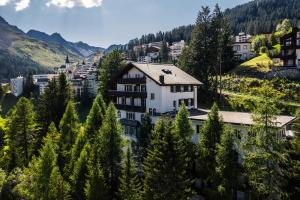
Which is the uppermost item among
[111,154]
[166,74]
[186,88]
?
[166,74]

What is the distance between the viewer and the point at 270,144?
1137 inches

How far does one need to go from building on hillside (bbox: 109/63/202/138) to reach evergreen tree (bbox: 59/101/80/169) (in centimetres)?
965

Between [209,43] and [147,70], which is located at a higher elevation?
[209,43]

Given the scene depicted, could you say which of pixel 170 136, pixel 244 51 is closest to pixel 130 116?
pixel 170 136

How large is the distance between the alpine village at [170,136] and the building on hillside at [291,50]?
26 centimetres

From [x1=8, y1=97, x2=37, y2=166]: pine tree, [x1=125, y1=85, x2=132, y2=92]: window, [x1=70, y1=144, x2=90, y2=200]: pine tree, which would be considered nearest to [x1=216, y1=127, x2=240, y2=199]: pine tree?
[x1=70, y1=144, x2=90, y2=200]: pine tree

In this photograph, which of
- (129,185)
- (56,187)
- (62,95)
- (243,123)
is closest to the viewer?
(129,185)

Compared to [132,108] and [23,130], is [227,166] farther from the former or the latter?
[23,130]

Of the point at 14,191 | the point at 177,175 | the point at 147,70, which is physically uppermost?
the point at 147,70

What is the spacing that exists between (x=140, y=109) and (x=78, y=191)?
2259 cm

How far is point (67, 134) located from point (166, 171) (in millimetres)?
25603

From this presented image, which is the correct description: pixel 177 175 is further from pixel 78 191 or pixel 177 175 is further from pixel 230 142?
pixel 78 191

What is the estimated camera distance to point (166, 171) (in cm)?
3136

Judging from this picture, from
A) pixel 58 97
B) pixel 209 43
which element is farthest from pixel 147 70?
pixel 209 43
